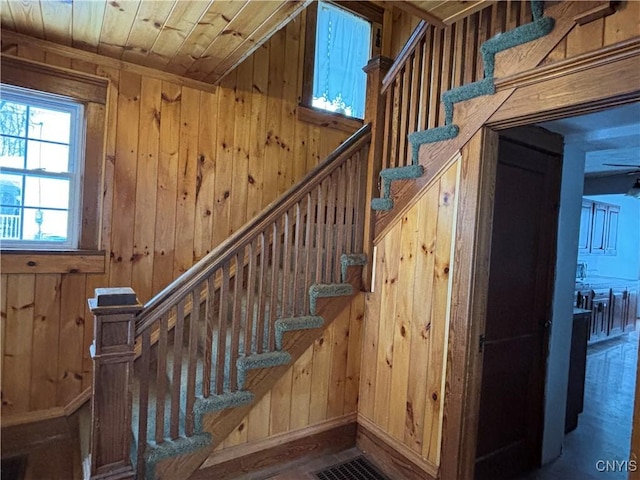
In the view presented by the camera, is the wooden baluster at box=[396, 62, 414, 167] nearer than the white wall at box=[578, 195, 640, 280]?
Yes

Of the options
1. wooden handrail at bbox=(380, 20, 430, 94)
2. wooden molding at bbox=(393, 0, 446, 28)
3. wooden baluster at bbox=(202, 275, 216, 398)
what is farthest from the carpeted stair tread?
wooden baluster at bbox=(202, 275, 216, 398)

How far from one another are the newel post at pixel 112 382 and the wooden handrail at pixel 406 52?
6.68 ft

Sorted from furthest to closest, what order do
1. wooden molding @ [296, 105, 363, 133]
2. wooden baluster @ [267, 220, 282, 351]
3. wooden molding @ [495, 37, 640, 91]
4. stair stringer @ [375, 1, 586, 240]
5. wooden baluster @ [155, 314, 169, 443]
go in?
wooden molding @ [296, 105, 363, 133]
wooden baluster @ [267, 220, 282, 351]
wooden baluster @ [155, 314, 169, 443]
stair stringer @ [375, 1, 586, 240]
wooden molding @ [495, 37, 640, 91]

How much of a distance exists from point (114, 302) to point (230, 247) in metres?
0.59

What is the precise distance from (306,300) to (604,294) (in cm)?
543

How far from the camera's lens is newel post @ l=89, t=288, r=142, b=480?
1.67 m

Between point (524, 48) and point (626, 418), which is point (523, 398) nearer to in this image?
point (626, 418)

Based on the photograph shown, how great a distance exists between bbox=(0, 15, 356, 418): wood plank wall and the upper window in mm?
211

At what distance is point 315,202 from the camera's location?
2.36 metres

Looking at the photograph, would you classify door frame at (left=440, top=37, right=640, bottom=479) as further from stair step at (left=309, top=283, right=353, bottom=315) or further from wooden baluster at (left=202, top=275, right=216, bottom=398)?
wooden baluster at (left=202, top=275, right=216, bottom=398)

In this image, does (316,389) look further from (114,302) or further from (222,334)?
(114,302)

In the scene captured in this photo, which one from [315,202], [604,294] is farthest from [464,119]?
[604,294]

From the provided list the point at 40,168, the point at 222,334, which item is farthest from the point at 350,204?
the point at 40,168

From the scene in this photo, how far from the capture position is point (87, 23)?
2.03m
